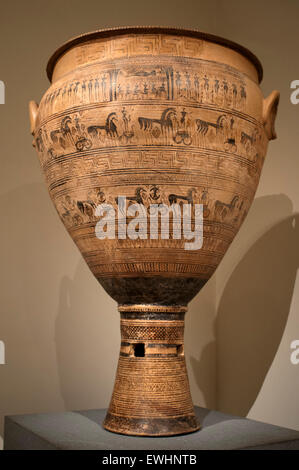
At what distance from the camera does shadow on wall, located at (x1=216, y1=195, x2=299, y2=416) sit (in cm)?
194

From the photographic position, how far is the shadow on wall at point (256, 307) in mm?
1940

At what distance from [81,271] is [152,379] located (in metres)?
0.72

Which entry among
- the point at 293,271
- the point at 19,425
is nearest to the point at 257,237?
the point at 293,271

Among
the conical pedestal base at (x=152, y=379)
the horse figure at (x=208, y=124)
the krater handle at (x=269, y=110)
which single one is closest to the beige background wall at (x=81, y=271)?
the krater handle at (x=269, y=110)

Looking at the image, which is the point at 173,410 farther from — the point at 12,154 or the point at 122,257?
the point at 12,154

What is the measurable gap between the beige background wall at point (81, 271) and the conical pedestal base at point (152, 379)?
0.53m

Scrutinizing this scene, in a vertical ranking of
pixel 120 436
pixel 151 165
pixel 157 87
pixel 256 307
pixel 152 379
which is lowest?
pixel 120 436

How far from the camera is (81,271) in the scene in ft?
6.79

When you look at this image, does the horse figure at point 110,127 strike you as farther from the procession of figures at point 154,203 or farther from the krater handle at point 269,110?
the krater handle at point 269,110

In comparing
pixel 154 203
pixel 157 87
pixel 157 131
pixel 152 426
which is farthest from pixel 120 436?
pixel 157 87

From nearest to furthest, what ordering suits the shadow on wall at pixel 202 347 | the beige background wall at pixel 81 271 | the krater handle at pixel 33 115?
the krater handle at pixel 33 115 < the beige background wall at pixel 81 271 < the shadow on wall at pixel 202 347

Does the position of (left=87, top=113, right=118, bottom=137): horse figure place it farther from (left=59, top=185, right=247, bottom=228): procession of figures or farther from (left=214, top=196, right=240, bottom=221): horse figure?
(left=214, top=196, right=240, bottom=221): horse figure

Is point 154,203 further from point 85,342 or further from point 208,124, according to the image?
point 85,342

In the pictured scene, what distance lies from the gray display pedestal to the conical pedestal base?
34 millimetres
